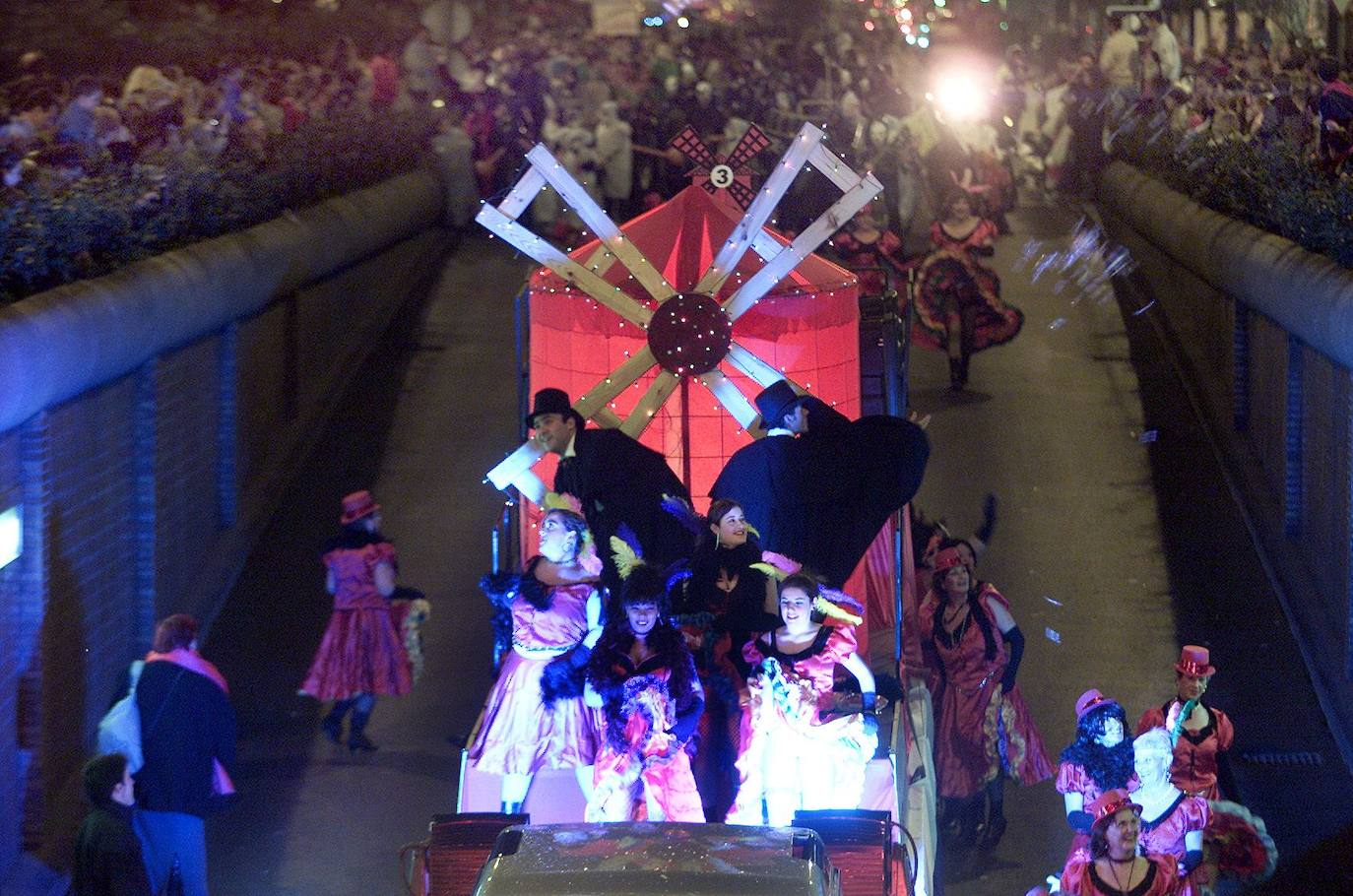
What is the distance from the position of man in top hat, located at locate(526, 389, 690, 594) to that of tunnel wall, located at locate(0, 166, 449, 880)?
2.28 meters

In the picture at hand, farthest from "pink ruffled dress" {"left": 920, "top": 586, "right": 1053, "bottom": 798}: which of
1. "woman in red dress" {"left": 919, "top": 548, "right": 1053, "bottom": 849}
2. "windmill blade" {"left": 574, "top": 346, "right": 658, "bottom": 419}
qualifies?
"windmill blade" {"left": 574, "top": 346, "right": 658, "bottom": 419}

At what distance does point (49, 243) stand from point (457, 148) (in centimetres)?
1436

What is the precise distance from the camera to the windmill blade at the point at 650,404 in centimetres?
979

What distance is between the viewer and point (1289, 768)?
10742 millimetres

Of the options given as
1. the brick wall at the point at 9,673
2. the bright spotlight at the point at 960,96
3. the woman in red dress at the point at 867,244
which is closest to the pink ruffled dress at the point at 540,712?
the brick wall at the point at 9,673

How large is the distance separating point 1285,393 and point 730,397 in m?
4.81

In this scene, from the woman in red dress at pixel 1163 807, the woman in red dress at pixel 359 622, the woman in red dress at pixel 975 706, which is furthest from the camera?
the woman in red dress at pixel 359 622

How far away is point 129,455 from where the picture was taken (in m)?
11.1

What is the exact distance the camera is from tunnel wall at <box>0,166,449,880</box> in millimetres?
9055

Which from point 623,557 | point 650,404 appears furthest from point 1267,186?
point 623,557

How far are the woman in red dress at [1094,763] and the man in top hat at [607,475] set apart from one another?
241cm

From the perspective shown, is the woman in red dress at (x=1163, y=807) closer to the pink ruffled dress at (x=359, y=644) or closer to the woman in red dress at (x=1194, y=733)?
the woman in red dress at (x=1194, y=733)

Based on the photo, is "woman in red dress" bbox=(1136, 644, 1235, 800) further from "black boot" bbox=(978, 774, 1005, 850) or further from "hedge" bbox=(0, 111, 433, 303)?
"hedge" bbox=(0, 111, 433, 303)

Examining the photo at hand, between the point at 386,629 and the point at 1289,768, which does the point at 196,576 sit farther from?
the point at 1289,768
